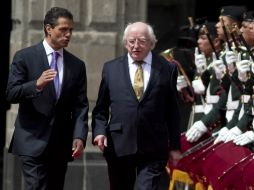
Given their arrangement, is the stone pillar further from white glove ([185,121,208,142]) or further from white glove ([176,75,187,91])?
white glove ([185,121,208,142])

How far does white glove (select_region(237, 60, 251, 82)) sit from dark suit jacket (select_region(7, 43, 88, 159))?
5.07 feet

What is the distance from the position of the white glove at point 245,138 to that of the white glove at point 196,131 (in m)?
1.20

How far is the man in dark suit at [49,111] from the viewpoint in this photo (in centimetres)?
948

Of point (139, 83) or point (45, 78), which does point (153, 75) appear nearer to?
point (139, 83)

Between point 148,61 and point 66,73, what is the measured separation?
24.7 inches

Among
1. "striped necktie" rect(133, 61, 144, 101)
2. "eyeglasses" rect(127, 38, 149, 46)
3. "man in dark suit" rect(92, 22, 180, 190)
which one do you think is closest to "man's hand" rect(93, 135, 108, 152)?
"man in dark suit" rect(92, 22, 180, 190)

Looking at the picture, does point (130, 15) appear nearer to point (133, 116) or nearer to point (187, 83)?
point (187, 83)

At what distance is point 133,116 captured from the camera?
9594mm

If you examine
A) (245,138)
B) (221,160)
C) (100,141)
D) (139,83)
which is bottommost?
(221,160)

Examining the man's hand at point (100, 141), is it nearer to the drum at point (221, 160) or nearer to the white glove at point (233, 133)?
the drum at point (221, 160)

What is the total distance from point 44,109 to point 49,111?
0.04 meters

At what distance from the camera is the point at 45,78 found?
30.1 feet

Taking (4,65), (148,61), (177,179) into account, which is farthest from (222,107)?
(4,65)

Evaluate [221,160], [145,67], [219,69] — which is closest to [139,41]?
[145,67]
